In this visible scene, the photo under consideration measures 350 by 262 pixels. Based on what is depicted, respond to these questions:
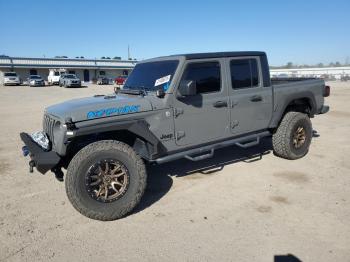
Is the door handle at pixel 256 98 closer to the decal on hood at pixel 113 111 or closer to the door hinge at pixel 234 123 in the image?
the door hinge at pixel 234 123

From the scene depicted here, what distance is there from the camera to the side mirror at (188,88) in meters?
4.28

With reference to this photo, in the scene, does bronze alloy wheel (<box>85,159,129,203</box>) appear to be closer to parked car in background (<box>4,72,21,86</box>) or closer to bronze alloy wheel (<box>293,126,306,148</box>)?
bronze alloy wheel (<box>293,126,306,148</box>)

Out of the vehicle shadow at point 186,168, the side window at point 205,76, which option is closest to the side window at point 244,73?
the side window at point 205,76

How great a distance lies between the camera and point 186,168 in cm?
583

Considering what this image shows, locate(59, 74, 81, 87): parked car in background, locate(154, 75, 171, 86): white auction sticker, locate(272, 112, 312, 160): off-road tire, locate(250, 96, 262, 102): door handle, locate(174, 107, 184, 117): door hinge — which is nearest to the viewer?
locate(174, 107, 184, 117): door hinge

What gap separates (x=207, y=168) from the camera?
5.78 m

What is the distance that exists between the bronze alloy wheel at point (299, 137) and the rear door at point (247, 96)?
0.84m

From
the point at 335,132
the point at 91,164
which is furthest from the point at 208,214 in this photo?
the point at 335,132

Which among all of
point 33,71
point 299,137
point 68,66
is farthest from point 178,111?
point 68,66

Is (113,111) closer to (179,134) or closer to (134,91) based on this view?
(134,91)

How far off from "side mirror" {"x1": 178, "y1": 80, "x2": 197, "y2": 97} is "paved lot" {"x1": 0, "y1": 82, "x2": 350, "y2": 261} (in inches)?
58.8

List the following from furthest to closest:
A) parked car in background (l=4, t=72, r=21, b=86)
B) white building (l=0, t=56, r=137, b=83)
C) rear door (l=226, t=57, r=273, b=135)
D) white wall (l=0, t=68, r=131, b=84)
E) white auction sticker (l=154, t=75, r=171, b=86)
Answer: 1. white wall (l=0, t=68, r=131, b=84)
2. white building (l=0, t=56, r=137, b=83)
3. parked car in background (l=4, t=72, r=21, b=86)
4. rear door (l=226, t=57, r=273, b=135)
5. white auction sticker (l=154, t=75, r=171, b=86)

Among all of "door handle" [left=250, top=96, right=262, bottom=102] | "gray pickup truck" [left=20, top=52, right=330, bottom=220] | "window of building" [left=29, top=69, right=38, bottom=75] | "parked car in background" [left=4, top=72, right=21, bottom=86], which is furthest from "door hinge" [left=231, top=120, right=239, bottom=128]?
"window of building" [left=29, top=69, right=38, bottom=75]

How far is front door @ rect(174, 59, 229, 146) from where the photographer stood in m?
4.58
